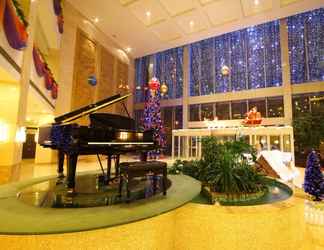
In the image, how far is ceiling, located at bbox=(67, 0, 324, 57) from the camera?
7.89 m

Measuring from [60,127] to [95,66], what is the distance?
776 centimetres

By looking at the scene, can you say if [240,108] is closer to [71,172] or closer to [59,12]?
[59,12]

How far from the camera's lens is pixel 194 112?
12.7 m

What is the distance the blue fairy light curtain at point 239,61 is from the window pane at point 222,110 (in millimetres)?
785

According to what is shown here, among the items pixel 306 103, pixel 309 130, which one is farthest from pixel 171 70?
pixel 309 130

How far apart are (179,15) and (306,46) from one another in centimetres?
637

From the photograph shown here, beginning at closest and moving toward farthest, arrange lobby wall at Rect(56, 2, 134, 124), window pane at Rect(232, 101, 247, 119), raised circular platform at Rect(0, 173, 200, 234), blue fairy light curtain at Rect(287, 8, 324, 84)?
1. raised circular platform at Rect(0, 173, 200, 234)
2. lobby wall at Rect(56, 2, 134, 124)
3. blue fairy light curtain at Rect(287, 8, 324, 84)
4. window pane at Rect(232, 101, 247, 119)

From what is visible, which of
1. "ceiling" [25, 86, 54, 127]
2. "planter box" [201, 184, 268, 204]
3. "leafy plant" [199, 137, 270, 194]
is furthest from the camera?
"ceiling" [25, 86, 54, 127]

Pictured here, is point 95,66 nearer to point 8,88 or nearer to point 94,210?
point 8,88

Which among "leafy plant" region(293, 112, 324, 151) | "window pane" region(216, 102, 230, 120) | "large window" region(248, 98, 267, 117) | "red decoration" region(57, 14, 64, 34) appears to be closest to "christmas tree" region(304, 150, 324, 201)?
"leafy plant" region(293, 112, 324, 151)

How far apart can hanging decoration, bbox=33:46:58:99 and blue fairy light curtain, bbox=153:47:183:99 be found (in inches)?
268

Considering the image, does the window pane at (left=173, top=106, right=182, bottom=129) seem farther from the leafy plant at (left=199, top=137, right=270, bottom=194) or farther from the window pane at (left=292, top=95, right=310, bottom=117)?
the leafy plant at (left=199, top=137, right=270, bottom=194)

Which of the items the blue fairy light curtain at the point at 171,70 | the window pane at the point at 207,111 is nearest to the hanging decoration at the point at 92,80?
the blue fairy light curtain at the point at 171,70

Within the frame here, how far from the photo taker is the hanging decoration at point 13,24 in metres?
4.18
